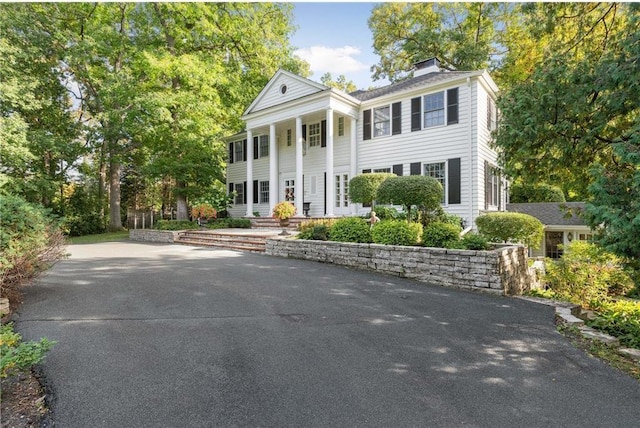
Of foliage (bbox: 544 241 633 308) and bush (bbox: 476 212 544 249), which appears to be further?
bush (bbox: 476 212 544 249)

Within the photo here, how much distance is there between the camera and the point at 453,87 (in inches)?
491

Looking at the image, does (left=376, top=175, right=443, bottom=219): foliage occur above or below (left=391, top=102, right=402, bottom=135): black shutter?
below

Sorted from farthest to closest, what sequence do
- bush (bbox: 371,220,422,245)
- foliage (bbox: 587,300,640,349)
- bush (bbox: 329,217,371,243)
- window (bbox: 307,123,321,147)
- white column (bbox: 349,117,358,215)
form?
window (bbox: 307,123,321,147) < white column (bbox: 349,117,358,215) < bush (bbox: 329,217,371,243) < bush (bbox: 371,220,422,245) < foliage (bbox: 587,300,640,349)

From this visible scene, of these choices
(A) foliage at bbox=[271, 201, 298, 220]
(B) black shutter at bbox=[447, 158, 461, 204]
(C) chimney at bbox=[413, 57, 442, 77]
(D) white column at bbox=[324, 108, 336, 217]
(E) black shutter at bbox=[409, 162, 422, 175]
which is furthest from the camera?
(C) chimney at bbox=[413, 57, 442, 77]

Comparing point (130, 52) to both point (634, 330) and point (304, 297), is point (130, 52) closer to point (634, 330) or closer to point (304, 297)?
point (304, 297)

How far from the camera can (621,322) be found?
15.2 ft

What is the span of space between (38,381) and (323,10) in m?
5.97

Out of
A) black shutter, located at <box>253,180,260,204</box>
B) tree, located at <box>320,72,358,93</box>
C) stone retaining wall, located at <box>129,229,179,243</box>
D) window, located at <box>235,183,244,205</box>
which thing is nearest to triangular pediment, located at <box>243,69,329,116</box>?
black shutter, located at <box>253,180,260,204</box>

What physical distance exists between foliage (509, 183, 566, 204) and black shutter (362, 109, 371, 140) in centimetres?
975

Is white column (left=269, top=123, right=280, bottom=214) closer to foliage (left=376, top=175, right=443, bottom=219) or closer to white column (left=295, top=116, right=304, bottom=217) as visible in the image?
white column (left=295, top=116, right=304, bottom=217)

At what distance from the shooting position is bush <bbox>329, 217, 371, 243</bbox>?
8.03m

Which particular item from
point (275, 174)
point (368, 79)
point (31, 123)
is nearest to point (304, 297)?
point (275, 174)

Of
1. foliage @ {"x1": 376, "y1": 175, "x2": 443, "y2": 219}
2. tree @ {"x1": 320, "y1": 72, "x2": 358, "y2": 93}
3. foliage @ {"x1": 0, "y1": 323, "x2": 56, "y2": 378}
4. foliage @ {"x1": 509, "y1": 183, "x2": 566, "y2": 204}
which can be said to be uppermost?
tree @ {"x1": 320, "y1": 72, "x2": 358, "y2": 93}

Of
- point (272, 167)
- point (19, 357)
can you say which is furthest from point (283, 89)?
point (19, 357)
